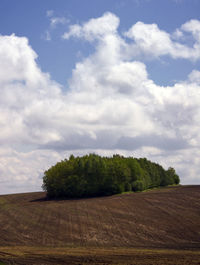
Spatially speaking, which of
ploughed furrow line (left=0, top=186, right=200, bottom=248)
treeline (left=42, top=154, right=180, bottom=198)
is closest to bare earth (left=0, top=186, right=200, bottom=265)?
ploughed furrow line (left=0, top=186, right=200, bottom=248)

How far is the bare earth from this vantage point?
104 ft

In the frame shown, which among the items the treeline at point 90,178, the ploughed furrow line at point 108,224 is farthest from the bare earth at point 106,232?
the treeline at point 90,178

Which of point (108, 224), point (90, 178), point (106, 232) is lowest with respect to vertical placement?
point (106, 232)

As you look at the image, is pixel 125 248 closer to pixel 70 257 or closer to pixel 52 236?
pixel 70 257

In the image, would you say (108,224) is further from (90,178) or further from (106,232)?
(90,178)

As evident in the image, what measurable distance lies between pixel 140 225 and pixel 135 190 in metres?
42.4

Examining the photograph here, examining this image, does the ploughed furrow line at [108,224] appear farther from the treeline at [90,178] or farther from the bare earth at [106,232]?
the treeline at [90,178]

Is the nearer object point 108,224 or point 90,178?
point 108,224

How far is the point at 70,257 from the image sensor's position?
3156 centimetres

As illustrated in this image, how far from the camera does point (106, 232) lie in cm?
4581

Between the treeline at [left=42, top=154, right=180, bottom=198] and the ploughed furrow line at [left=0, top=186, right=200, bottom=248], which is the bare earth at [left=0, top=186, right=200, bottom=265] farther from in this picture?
the treeline at [left=42, top=154, right=180, bottom=198]

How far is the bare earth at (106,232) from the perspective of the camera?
3166 centimetres

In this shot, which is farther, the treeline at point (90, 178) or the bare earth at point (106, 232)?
the treeline at point (90, 178)

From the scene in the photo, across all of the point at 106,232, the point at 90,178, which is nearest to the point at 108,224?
the point at 106,232
